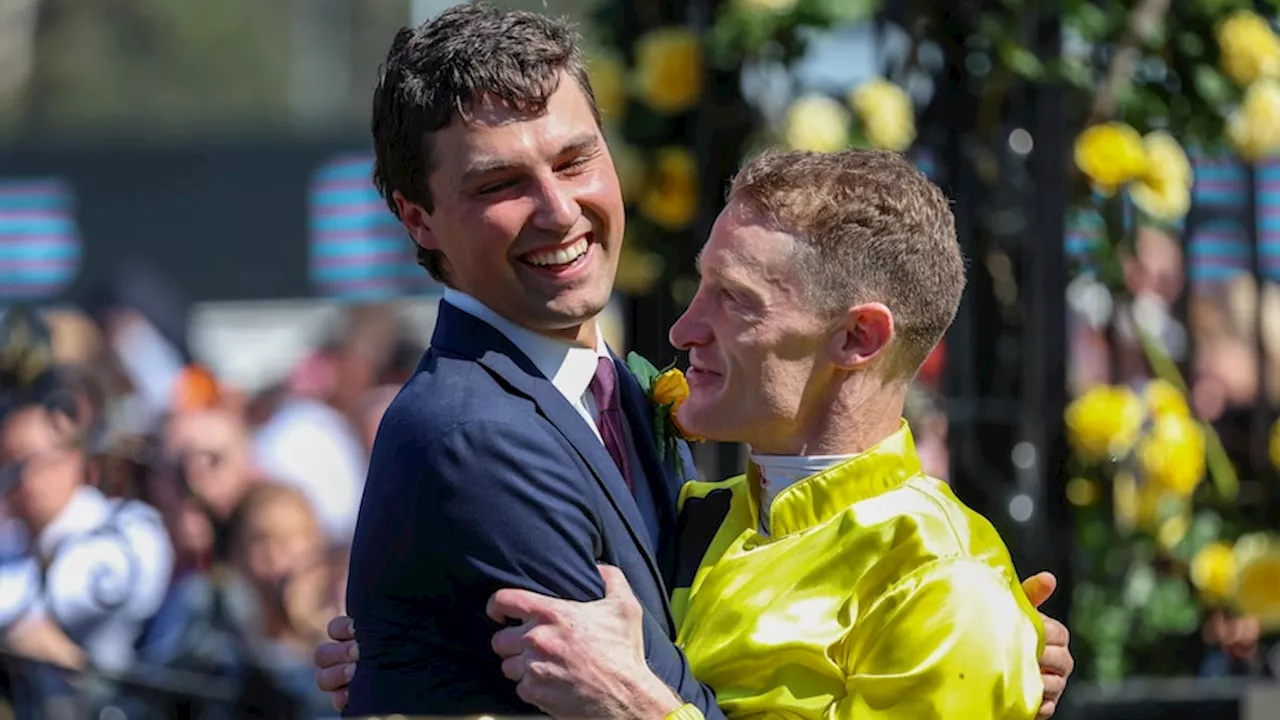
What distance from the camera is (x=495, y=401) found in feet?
7.79

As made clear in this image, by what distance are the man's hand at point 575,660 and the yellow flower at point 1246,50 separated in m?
2.69

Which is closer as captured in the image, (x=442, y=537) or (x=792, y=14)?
(x=442, y=537)

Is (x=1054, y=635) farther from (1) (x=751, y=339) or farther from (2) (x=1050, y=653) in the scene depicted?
(1) (x=751, y=339)

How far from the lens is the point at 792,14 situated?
4090 millimetres

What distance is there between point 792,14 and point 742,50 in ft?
0.40

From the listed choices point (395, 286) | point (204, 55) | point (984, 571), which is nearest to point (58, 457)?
point (395, 286)

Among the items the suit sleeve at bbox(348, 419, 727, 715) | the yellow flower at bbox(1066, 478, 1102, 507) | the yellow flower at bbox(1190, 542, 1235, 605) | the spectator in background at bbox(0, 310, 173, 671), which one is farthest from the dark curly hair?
the spectator in background at bbox(0, 310, 173, 671)

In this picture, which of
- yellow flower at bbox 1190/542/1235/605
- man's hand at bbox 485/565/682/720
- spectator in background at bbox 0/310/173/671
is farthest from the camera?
spectator in background at bbox 0/310/173/671

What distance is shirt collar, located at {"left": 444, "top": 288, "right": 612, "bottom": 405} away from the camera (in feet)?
8.22

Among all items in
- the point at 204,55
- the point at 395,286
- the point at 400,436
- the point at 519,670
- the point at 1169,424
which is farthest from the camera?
the point at 204,55

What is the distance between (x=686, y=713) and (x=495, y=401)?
0.43 m

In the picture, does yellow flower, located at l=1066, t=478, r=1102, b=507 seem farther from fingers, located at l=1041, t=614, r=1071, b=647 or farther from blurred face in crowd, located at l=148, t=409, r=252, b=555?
blurred face in crowd, located at l=148, t=409, r=252, b=555

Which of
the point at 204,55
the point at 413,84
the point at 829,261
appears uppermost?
the point at 413,84

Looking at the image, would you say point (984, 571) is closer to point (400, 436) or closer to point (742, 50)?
point (400, 436)
